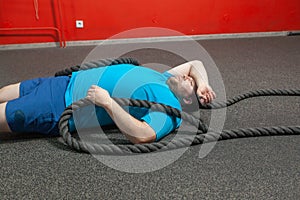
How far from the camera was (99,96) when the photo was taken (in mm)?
933

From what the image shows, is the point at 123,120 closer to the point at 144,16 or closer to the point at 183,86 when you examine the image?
the point at 183,86

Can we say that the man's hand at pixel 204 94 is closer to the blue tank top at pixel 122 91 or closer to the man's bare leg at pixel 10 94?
the blue tank top at pixel 122 91

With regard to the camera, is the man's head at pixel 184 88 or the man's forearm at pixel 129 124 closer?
the man's forearm at pixel 129 124

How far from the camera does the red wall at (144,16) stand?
2668 millimetres

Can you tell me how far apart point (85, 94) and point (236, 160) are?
597 mm

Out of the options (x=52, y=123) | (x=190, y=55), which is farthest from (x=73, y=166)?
(x=190, y=55)

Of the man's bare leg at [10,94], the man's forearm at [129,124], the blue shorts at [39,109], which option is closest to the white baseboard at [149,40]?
the man's bare leg at [10,94]

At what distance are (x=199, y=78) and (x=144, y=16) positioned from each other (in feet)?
6.64

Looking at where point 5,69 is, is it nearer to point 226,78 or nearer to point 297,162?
point 226,78

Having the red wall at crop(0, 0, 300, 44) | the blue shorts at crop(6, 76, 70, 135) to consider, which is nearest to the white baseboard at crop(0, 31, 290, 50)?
the red wall at crop(0, 0, 300, 44)

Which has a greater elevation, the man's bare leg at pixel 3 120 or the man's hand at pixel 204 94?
the man's hand at pixel 204 94

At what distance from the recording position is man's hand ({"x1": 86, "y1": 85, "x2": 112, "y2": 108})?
925 millimetres

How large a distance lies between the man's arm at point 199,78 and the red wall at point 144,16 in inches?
73.7

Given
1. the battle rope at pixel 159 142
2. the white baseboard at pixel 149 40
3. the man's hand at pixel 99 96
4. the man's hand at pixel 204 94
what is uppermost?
the man's hand at pixel 99 96
